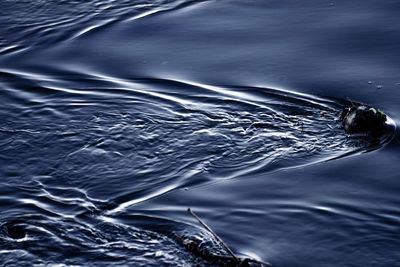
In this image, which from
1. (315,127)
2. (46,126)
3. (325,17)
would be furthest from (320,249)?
(325,17)

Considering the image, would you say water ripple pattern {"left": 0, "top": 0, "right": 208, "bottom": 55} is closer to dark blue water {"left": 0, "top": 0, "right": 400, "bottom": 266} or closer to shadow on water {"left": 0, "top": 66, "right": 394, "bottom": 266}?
dark blue water {"left": 0, "top": 0, "right": 400, "bottom": 266}

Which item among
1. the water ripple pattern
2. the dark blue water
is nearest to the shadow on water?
the dark blue water

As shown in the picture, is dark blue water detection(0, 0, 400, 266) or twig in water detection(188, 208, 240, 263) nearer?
twig in water detection(188, 208, 240, 263)

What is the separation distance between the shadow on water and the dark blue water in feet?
0.04

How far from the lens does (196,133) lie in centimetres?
556

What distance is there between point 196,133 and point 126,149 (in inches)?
16.2

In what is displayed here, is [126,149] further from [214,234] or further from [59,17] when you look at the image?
[59,17]

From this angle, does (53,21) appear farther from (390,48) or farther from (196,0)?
(390,48)

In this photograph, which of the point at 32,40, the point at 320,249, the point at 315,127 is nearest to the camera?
the point at 320,249

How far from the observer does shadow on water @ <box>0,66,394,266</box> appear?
446 centimetres

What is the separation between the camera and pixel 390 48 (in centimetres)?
664

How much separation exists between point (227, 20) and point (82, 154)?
2411 mm

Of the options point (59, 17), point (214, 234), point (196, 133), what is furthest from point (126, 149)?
point (59, 17)

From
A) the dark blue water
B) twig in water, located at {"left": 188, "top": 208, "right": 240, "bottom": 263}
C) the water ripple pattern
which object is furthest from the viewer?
the water ripple pattern
